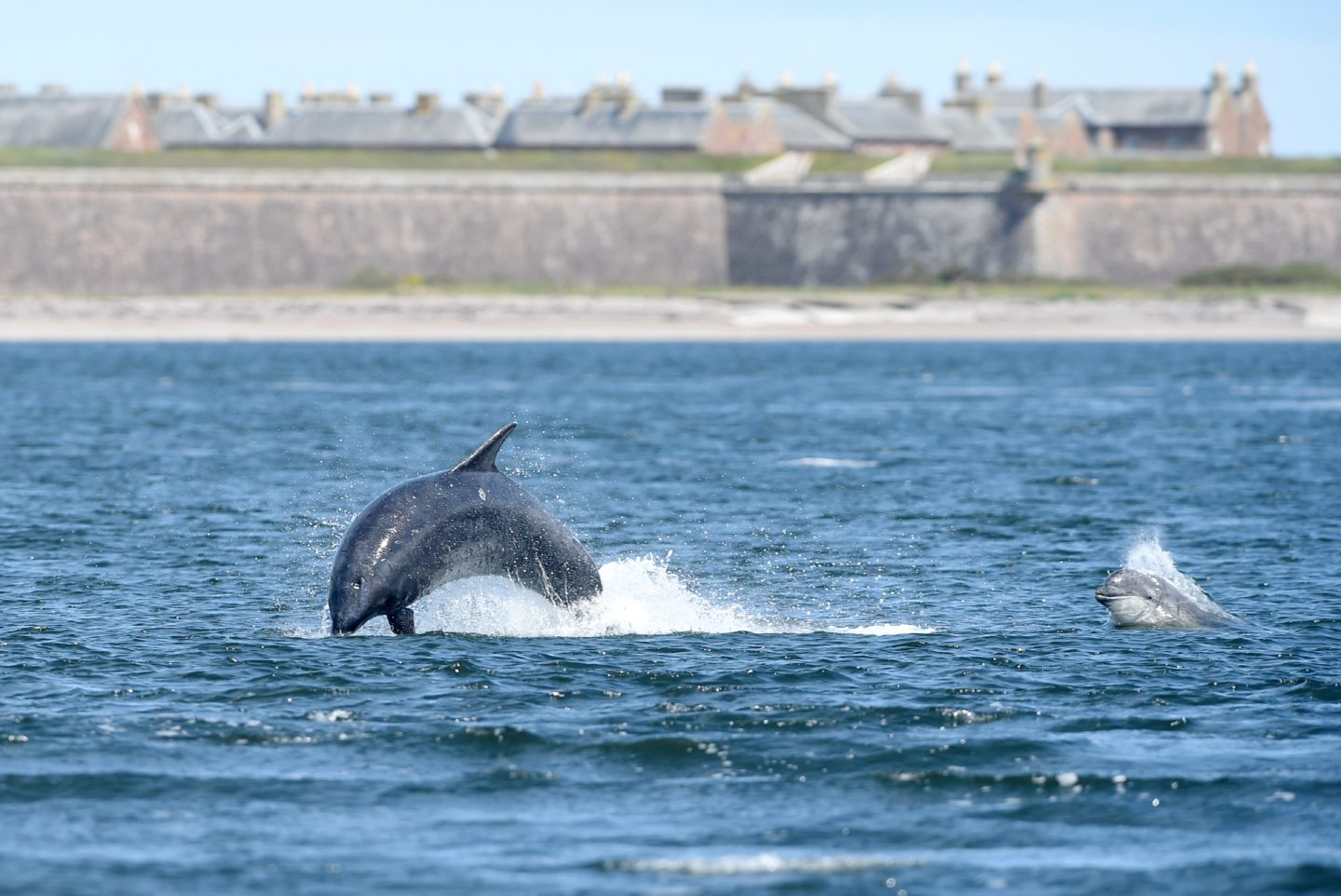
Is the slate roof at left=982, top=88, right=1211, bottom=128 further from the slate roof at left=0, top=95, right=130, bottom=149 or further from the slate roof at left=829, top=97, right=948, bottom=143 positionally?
the slate roof at left=0, top=95, right=130, bottom=149

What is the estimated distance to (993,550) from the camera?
23.0 m

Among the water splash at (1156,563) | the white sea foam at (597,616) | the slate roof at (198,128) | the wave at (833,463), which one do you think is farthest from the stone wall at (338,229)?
the white sea foam at (597,616)

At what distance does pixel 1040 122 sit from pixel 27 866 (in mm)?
100266

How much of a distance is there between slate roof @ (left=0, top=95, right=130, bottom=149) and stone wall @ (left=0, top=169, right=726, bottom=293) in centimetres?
749

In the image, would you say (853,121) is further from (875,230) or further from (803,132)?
(875,230)

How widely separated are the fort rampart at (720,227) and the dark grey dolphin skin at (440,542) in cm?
6932

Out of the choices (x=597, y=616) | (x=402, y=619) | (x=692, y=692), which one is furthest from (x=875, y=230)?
(x=402, y=619)

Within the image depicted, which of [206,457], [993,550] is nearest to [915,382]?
[206,457]

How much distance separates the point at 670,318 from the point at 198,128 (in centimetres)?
3262

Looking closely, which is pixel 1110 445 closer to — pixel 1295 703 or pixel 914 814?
pixel 1295 703

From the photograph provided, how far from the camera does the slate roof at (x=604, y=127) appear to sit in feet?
297

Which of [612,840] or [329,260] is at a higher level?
[612,840]

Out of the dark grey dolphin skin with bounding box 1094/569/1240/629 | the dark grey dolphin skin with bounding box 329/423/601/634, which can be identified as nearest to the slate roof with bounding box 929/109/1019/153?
the dark grey dolphin skin with bounding box 1094/569/1240/629

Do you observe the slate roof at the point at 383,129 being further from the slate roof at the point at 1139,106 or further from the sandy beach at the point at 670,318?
the slate roof at the point at 1139,106
